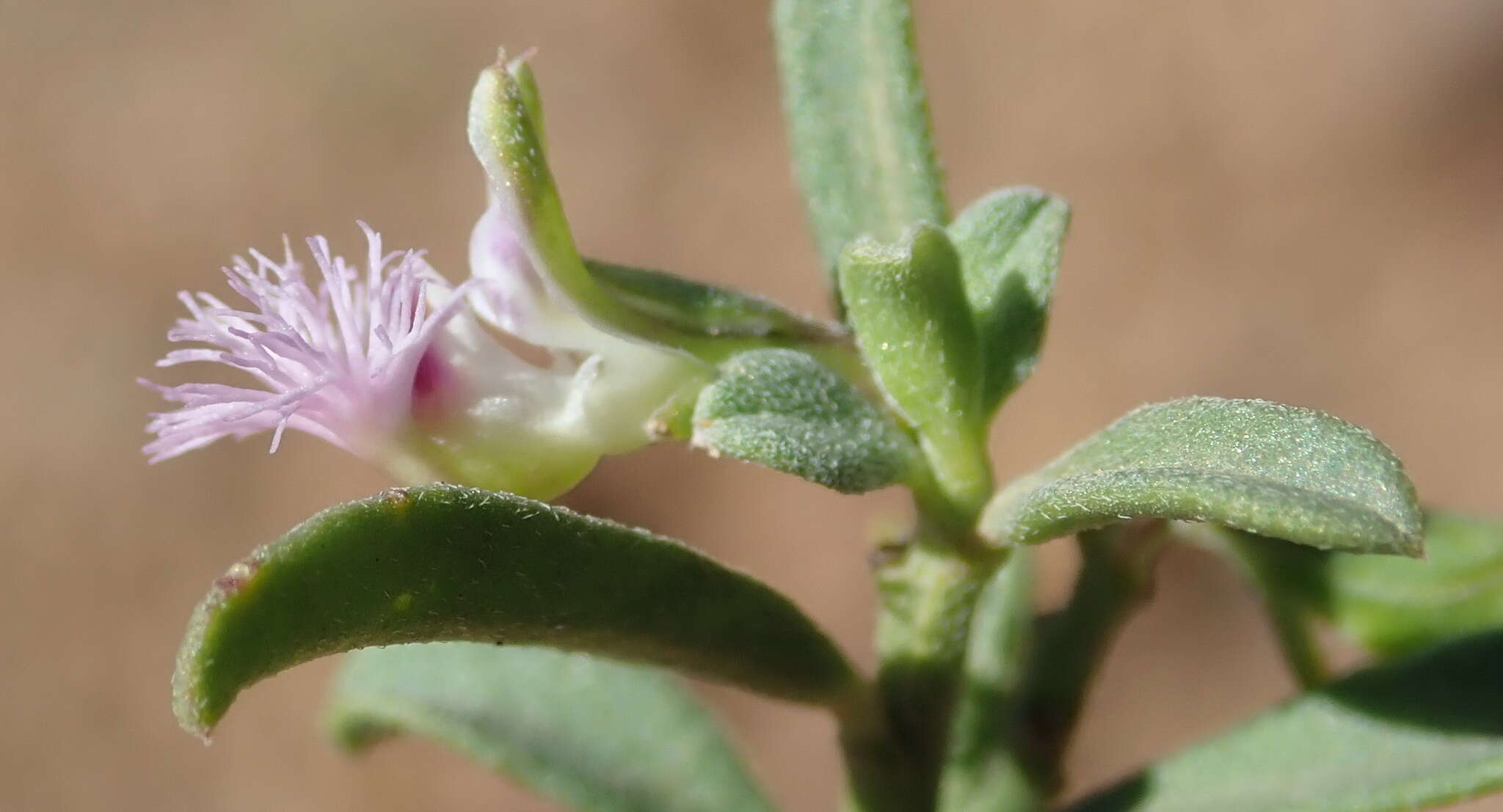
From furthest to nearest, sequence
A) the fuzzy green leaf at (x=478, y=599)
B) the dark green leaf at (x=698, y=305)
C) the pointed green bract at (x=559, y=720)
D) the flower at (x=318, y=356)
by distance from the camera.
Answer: the pointed green bract at (x=559, y=720)
the dark green leaf at (x=698, y=305)
the flower at (x=318, y=356)
the fuzzy green leaf at (x=478, y=599)

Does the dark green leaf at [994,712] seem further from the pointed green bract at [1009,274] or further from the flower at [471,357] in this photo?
the flower at [471,357]

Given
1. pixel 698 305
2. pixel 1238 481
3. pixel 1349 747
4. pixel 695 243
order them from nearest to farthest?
pixel 1238 481 < pixel 698 305 < pixel 1349 747 < pixel 695 243

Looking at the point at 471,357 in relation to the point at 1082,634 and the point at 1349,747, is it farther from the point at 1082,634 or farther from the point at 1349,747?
the point at 1349,747

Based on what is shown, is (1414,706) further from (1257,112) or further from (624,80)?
(624,80)

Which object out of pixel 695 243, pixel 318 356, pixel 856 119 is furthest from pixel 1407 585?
pixel 695 243

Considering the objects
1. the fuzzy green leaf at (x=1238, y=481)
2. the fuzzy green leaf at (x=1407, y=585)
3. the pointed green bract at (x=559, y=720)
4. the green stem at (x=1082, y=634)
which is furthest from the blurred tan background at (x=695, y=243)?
the fuzzy green leaf at (x=1238, y=481)

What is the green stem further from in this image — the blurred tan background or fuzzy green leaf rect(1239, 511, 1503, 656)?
the blurred tan background

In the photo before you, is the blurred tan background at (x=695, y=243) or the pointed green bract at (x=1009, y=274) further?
the blurred tan background at (x=695, y=243)

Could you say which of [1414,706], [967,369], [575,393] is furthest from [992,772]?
[575,393]
